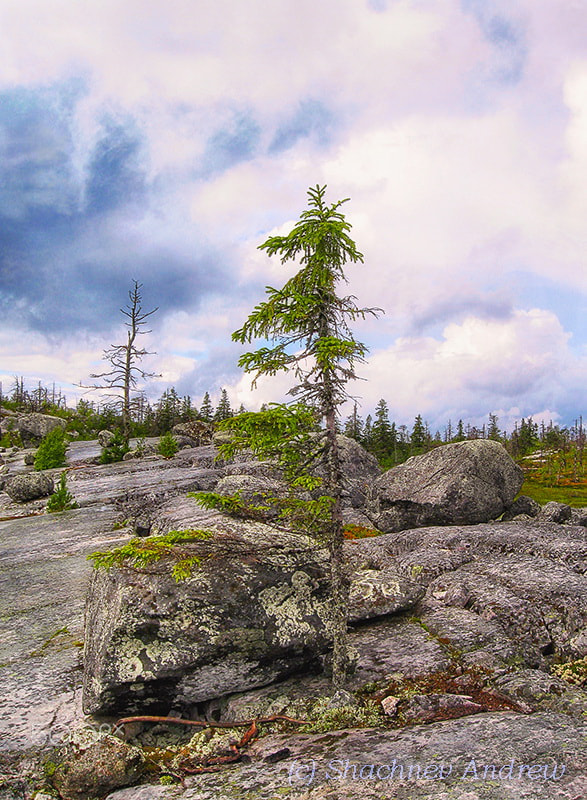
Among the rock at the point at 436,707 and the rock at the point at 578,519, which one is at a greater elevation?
the rock at the point at 436,707

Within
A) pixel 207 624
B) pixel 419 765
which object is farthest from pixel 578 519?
pixel 207 624

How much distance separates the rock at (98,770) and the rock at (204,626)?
3.88 ft

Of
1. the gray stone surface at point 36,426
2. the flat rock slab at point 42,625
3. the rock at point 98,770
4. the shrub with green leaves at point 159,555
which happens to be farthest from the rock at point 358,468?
the gray stone surface at point 36,426

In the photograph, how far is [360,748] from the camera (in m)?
7.05

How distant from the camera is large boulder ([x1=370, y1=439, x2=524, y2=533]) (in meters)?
25.0

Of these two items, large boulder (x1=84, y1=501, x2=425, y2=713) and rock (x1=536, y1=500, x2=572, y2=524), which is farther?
rock (x1=536, y1=500, x2=572, y2=524)

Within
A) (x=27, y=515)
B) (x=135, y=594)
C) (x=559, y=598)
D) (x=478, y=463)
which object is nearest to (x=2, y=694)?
(x=135, y=594)

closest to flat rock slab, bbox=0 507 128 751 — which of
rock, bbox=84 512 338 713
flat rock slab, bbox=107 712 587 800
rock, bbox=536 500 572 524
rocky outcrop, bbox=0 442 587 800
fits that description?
rocky outcrop, bbox=0 442 587 800

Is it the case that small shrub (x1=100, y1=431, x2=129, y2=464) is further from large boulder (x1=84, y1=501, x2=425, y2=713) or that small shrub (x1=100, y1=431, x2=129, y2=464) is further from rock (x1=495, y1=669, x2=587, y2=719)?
rock (x1=495, y1=669, x2=587, y2=719)

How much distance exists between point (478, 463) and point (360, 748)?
21.1 m

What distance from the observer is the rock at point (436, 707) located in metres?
7.94

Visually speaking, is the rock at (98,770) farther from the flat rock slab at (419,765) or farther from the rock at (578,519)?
the rock at (578,519)

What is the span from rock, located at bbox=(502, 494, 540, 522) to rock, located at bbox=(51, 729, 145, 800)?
2698 cm

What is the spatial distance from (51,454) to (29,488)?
28.3 feet
